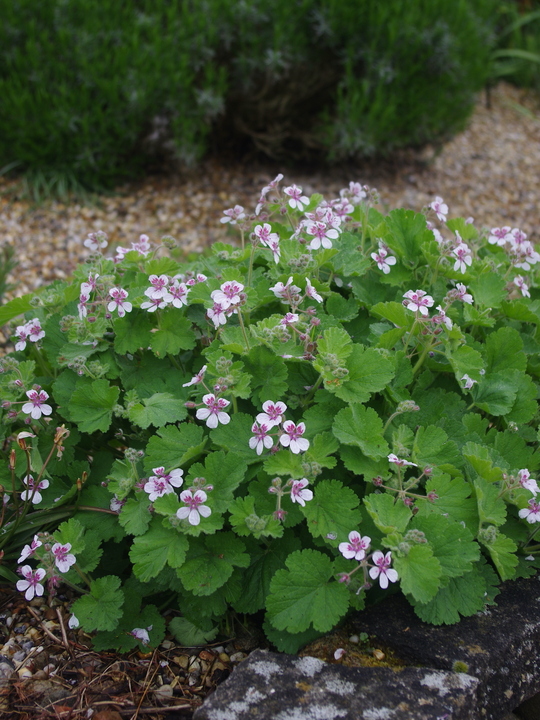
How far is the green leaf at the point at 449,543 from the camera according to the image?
1724 mm

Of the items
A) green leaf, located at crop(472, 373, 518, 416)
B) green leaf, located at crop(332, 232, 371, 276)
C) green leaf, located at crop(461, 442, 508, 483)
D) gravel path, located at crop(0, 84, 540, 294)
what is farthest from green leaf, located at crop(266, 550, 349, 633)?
gravel path, located at crop(0, 84, 540, 294)

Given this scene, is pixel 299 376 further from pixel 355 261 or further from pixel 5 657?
pixel 5 657

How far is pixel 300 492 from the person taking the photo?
1.69m

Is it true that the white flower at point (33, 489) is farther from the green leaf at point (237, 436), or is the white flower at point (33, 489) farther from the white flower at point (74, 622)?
the green leaf at point (237, 436)

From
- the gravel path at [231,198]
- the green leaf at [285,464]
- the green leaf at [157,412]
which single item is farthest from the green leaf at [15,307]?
the gravel path at [231,198]

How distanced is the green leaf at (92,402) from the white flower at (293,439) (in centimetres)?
59

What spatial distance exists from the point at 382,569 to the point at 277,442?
0.44m

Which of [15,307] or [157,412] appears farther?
[15,307]

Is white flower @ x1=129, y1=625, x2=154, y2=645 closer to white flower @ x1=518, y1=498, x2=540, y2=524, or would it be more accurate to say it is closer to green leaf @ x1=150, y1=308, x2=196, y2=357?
green leaf @ x1=150, y1=308, x2=196, y2=357

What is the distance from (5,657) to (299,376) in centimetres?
122

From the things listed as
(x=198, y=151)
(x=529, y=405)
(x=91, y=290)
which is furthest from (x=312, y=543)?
(x=198, y=151)

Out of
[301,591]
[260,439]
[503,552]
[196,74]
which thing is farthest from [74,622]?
[196,74]

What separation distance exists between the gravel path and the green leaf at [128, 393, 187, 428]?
2.60 m

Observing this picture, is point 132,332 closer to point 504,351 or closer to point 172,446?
point 172,446
